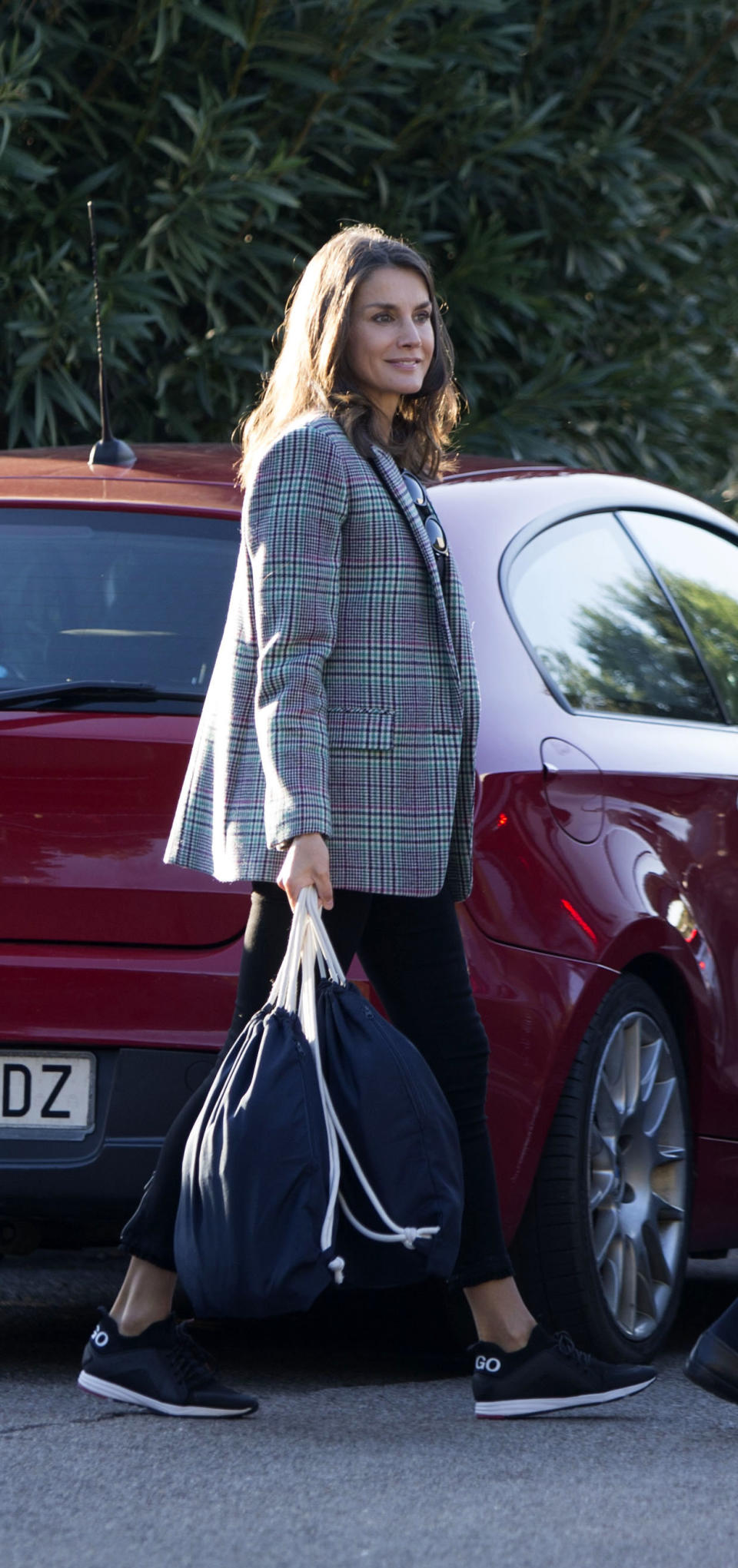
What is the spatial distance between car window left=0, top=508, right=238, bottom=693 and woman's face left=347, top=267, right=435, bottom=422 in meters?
0.37

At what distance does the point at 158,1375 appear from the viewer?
3.54 metres

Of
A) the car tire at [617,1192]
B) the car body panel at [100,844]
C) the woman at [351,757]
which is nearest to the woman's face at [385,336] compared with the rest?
the woman at [351,757]

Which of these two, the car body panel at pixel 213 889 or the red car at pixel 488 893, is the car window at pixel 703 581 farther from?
the car body panel at pixel 213 889

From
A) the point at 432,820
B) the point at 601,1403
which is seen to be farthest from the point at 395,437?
the point at 601,1403

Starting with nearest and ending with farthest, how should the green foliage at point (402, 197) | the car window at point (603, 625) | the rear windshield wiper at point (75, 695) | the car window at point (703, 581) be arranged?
the rear windshield wiper at point (75, 695), the car window at point (603, 625), the car window at point (703, 581), the green foliage at point (402, 197)

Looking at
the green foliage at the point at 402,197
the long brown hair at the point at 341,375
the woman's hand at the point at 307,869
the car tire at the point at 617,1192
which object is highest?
the green foliage at the point at 402,197

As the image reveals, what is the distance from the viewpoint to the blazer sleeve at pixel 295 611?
11.0ft

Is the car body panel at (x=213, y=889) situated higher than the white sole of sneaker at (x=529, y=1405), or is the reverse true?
the car body panel at (x=213, y=889)

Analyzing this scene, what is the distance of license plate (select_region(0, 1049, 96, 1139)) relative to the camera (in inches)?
141

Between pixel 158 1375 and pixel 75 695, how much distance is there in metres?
1.03

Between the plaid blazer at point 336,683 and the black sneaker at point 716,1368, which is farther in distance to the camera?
the black sneaker at point 716,1368

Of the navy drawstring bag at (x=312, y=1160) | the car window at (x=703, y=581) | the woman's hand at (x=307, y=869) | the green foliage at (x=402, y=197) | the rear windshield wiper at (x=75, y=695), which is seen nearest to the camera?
the navy drawstring bag at (x=312, y=1160)

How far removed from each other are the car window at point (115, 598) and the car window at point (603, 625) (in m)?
0.53

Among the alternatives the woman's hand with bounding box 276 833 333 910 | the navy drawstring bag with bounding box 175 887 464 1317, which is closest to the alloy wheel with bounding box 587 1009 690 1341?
the navy drawstring bag with bounding box 175 887 464 1317
